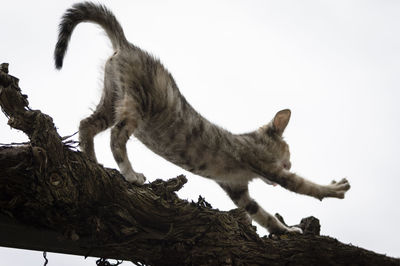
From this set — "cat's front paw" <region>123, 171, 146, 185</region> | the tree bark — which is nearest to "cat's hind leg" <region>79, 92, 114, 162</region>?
"cat's front paw" <region>123, 171, 146, 185</region>

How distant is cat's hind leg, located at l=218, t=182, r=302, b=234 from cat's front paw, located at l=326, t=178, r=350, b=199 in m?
0.67

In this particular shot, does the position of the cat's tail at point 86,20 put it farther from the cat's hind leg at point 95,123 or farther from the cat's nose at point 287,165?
the cat's nose at point 287,165

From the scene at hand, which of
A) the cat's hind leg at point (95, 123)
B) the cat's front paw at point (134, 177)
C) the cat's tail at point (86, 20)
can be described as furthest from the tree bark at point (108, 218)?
the cat's tail at point (86, 20)

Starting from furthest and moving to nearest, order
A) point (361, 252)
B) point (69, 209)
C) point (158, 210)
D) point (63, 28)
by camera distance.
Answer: point (63, 28) → point (361, 252) → point (158, 210) → point (69, 209)

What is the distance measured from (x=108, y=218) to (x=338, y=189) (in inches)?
94.2

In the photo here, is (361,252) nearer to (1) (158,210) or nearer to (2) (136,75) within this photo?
(1) (158,210)

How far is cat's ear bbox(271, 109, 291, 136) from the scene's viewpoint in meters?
4.91

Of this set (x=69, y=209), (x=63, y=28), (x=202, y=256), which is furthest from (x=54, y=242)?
(x=63, y=28)

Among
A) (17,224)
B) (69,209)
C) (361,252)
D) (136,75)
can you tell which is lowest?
(17,224)

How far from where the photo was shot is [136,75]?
12.6ft

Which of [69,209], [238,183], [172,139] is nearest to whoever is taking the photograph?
[69,209]

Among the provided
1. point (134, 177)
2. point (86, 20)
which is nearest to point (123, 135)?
point (134, 177)

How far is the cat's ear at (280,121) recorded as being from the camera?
4906 mm

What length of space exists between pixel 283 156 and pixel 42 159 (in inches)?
125
